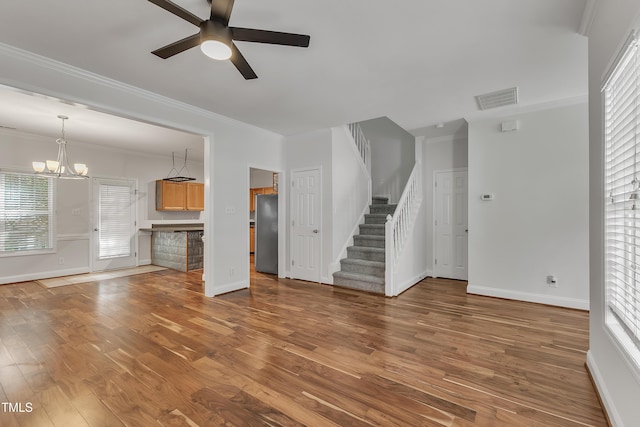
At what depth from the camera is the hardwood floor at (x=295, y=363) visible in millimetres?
1768

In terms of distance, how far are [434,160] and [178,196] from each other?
20.3ft

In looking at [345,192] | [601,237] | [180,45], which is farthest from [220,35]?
[345,192]

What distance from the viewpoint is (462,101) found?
12.5 feet

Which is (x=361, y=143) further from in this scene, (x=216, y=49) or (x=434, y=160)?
(x=216, y=49)

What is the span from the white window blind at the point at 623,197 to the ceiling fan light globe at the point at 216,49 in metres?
2.26

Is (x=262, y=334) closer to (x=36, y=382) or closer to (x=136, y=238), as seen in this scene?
(x=36, y=382)

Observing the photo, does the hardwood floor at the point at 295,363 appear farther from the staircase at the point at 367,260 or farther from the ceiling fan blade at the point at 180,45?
the ceiling fan blade at the point at 180,45

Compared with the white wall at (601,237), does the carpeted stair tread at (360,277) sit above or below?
below

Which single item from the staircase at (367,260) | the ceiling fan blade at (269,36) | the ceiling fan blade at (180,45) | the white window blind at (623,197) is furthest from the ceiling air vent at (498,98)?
the ceiling fan blade at (180,45)

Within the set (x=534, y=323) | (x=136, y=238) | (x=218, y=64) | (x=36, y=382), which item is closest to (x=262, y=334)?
(x=36, y=382)

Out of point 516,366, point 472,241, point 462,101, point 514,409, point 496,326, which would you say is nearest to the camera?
point 514,409

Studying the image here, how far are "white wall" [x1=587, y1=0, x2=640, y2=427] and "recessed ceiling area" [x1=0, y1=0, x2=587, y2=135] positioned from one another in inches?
19.2

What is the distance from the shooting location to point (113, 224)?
21.6 ft

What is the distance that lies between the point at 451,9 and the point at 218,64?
6.97 feet
